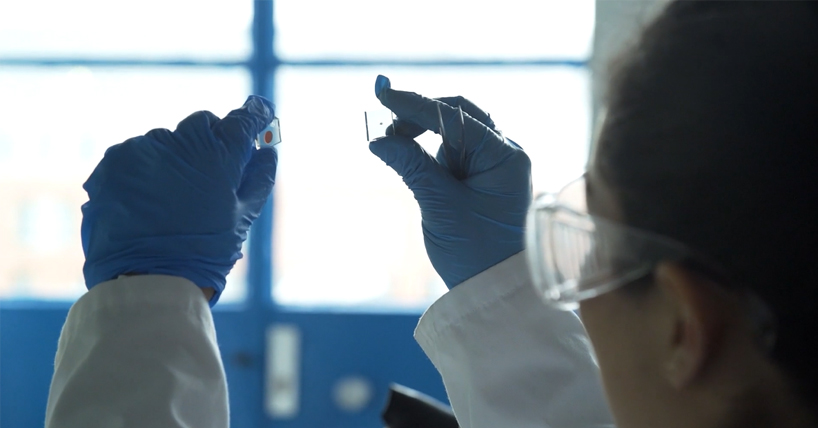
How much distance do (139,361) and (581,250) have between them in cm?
56

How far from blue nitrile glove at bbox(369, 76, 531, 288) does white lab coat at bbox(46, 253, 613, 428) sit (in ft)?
0.16

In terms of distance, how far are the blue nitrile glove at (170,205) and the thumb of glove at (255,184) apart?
29 millimetres

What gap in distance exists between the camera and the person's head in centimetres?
42

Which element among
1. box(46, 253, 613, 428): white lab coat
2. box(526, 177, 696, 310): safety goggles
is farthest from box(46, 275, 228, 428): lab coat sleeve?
box(526, 177, 696, 310): safety goggles

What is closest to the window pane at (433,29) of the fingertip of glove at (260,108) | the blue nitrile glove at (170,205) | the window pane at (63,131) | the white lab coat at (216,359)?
the window pane at (63,131)

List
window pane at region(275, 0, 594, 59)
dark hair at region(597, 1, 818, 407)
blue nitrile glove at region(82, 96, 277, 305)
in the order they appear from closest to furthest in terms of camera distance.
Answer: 1. dark hair at region(597, 1, 818, 407)
2. blue nitrile glove at region(82, 96, 277, 305)
3. window pane at region(275, 0, 594, 59)

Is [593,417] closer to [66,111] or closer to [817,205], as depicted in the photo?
[817,205]

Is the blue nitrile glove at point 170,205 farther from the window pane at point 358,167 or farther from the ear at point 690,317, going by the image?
the window pane at point 358,167

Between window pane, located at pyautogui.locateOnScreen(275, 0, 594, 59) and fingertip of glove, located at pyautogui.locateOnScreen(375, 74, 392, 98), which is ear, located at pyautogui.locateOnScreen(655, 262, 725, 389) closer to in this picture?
fingertip of glove, located at pyautogui.locateOnScreen(375, 74, 392, 98)

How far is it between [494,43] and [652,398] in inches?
84.0

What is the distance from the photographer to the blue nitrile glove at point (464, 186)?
94 centimetres

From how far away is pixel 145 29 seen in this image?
2.52 metres

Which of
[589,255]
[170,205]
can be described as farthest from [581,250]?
[170,205]

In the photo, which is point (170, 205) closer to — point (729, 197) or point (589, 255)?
point (589, 255)
